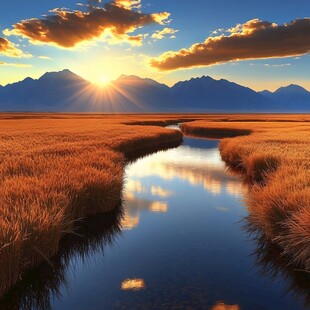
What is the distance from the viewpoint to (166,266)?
9.27 m

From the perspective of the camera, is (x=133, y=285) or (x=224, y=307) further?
(x=133, y=285)

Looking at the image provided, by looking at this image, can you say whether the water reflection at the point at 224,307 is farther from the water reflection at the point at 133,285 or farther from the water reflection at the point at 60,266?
the water reflection at the point at 60,266

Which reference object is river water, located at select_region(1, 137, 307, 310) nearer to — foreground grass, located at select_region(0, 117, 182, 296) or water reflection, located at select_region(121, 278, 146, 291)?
water reflection, located at select_region(121, 278, 146, 291)

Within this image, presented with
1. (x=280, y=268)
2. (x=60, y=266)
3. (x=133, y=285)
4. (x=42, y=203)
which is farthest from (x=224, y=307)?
(x=42, y=203)

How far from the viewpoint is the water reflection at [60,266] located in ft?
25.1

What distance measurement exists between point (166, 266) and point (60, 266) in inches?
108

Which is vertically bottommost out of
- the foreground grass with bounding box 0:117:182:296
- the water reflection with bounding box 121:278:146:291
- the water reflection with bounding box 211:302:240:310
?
the water reflection with bounding box 211:302:240:310

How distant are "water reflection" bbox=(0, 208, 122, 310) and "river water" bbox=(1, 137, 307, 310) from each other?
23mm

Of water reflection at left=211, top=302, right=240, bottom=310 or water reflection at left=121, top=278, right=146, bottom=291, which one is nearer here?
water reflection at left=211, top=302, right=240, bottom=310

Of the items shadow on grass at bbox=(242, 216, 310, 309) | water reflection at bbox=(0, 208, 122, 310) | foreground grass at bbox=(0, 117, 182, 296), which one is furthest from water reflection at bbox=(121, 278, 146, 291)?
shadow on grass at bbox=(242, 216, 310, 309)

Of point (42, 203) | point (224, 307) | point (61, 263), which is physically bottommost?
point (224, 307)

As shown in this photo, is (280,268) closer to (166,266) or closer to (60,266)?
(166,266)

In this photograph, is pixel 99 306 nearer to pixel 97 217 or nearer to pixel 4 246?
pixel 4 246

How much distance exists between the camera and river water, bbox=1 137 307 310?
7.75 metres
